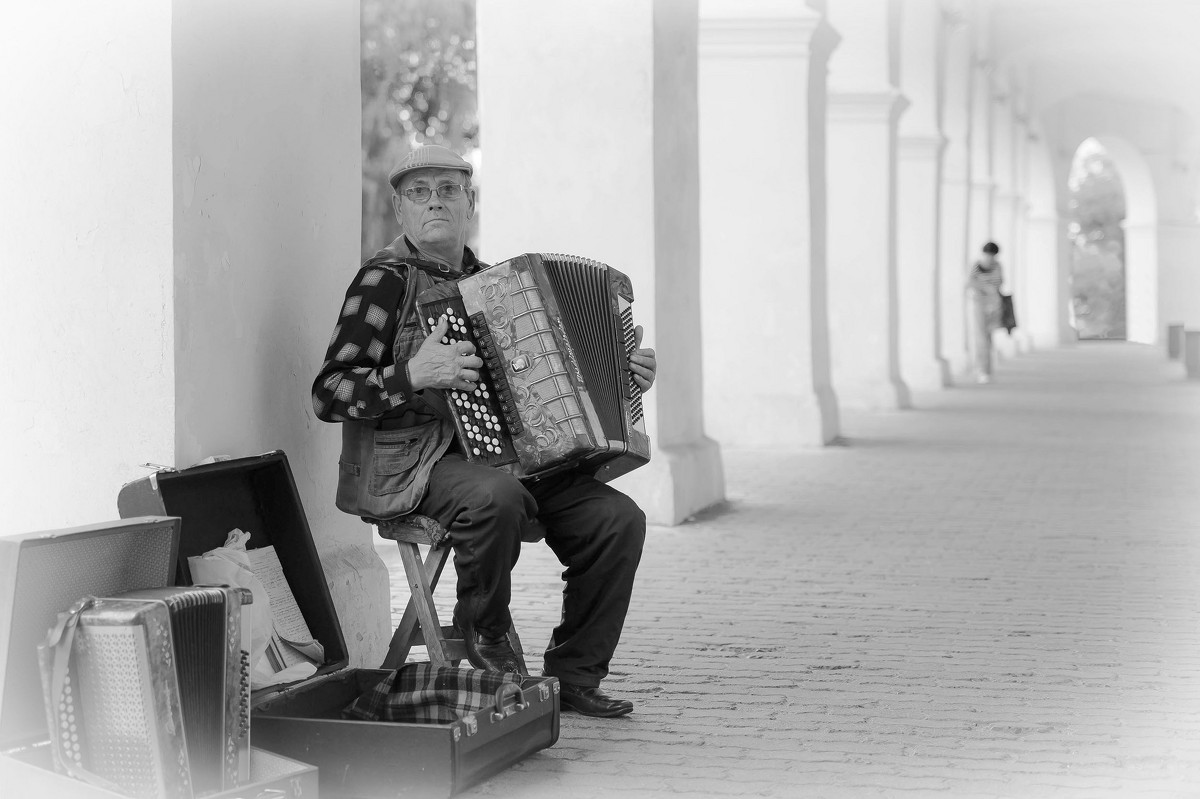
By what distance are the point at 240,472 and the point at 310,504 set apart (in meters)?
0.63

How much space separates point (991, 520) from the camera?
8.66m

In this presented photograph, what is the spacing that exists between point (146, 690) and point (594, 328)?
1.83 metres

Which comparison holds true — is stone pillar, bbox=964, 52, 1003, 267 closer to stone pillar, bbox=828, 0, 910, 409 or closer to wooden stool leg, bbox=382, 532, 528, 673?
stone pillar, bbox=828, 0, 910, 409

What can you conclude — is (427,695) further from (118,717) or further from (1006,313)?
(1006,313)

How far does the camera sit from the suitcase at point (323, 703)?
363cm

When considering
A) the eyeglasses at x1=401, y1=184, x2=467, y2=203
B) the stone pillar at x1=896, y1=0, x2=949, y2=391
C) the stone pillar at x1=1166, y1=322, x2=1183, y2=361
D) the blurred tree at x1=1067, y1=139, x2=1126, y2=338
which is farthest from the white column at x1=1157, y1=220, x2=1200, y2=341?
the eyeglasses at x1=401, y1=184, x2=467, y2=203

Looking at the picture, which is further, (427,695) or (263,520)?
(263,520)

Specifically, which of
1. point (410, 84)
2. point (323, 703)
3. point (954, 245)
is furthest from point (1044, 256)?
point (323, 703)

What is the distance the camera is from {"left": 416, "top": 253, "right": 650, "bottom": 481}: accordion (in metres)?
4.23

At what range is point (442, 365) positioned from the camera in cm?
411

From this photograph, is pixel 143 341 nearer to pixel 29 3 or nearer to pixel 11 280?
pixel 11 280

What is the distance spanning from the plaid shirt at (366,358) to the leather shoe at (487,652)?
2.21 ft

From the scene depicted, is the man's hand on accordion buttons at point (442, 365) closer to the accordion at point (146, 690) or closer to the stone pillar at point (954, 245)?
the accordion at point (146, 690)

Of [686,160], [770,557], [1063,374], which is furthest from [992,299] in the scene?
[770,557]
